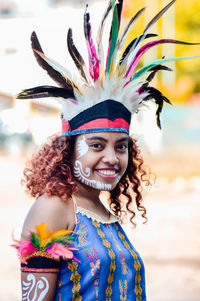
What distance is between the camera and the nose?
8.28 ft

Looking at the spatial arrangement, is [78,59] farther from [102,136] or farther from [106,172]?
[106,172]

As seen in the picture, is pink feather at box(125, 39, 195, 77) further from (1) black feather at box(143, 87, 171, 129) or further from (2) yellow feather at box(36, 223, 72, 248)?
(2) yellow feather at box(36, 223, 72, 248)

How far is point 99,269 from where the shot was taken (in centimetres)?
234

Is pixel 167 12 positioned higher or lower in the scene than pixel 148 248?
higher

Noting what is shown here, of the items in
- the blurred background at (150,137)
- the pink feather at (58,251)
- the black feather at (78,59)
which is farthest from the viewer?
the blurred background at (150,137)

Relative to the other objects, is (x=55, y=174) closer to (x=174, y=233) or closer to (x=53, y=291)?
(x=53, y=291)

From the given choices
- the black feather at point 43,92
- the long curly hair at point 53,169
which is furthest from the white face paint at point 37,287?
the black feather at point 43,92

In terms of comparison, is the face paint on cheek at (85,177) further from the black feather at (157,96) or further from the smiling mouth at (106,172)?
the black feather at (157,96)

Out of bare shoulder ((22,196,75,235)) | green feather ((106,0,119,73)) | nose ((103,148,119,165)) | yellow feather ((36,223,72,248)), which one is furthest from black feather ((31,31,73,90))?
yellow feather ((36,223,72,248))

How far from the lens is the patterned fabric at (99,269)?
2334 millimetres

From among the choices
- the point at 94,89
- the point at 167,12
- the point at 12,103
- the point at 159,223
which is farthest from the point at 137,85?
the point at 159,223

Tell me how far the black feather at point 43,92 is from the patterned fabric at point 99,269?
1.78ft

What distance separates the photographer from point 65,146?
8.59ft

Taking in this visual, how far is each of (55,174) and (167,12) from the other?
100cm
